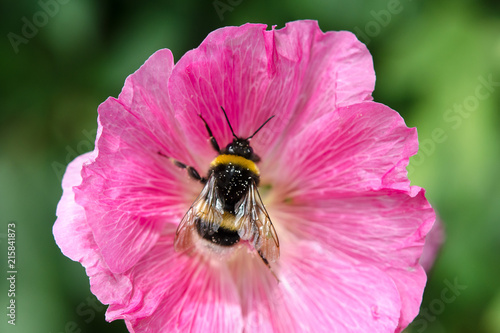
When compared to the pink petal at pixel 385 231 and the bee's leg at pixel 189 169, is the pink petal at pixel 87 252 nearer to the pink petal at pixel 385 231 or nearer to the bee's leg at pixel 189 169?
the bee's leg at pixel 189 169

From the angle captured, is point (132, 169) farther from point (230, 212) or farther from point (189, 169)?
point (230, 212)

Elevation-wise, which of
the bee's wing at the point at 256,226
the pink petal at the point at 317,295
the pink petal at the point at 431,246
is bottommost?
the pink petal at the point at 431,246

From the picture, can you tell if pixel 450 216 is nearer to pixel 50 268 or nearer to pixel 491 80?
pixel 491 80

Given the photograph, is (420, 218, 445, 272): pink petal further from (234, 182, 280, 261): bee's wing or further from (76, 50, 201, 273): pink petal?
(76, 50, 201, 273): pink petal

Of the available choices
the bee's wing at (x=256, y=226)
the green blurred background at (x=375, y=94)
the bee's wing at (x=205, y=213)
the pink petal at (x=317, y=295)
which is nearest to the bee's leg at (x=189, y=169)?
the bee's wing at (x=205, y=213)

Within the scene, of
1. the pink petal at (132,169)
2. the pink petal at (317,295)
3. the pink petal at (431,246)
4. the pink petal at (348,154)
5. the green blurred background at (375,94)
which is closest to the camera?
the pink petal at (132,169)

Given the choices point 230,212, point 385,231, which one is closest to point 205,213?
point 230,212

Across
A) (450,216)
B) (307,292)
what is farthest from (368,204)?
(450,216)
